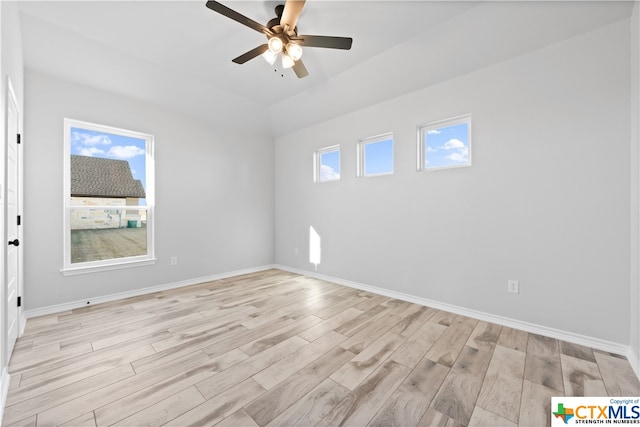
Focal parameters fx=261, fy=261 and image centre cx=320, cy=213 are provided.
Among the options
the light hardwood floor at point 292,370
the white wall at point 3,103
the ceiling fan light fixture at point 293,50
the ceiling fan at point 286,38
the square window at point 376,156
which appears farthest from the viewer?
the square window at point 376,156

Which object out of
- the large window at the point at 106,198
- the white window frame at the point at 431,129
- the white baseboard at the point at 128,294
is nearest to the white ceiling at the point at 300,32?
the white window frame at the point at 431,129

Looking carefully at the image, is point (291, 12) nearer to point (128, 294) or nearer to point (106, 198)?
point (106, 198)

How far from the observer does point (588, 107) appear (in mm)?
2363

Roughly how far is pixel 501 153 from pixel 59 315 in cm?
526

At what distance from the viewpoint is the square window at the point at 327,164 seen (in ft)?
15.0

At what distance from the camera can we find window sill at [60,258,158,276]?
3.19m

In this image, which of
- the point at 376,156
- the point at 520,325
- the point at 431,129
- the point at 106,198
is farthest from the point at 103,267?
the point at 520,325

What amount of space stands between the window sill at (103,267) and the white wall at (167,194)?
6 cm

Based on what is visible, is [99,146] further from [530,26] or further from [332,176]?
[530,26]

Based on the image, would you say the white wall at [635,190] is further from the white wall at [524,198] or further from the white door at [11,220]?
the white door at [11,220]

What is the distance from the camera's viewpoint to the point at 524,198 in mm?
2672

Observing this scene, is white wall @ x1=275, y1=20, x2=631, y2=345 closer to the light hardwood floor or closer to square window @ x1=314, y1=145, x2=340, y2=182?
the light hardwood floor

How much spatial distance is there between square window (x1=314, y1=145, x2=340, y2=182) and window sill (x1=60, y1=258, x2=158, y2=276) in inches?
117

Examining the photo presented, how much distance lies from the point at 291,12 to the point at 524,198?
2.80m
